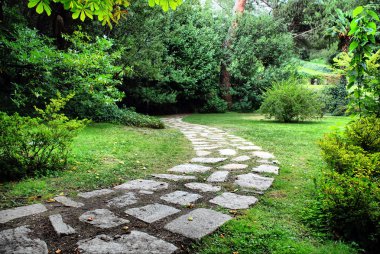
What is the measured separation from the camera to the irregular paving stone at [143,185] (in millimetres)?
3275

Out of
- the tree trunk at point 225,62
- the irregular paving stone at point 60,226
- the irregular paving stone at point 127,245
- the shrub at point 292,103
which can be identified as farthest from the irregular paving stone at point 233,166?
the tree trunk at point 225,62

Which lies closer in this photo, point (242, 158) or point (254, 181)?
point (254, 181)

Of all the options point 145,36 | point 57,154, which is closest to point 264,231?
point 57,154

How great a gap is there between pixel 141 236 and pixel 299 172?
283cm

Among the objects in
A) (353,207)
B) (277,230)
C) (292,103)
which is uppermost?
(292,103)

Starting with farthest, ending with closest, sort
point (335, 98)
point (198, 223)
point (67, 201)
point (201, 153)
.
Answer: point (335, 98), point (201, 153), point (67, 201), point (198, 223)

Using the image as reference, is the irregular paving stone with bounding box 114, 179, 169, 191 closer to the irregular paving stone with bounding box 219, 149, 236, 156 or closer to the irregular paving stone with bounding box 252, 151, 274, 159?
the irregular paving stone with bounding box 219, 149, 236, 156

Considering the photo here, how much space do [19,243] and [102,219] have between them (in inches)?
24.5

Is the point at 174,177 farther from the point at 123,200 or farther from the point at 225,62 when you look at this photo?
the point at 225,62

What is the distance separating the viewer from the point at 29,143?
3812 millimetres

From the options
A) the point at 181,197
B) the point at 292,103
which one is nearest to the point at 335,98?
the point at 292,103

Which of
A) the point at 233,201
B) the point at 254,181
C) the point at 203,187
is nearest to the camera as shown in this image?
the point at 233,201

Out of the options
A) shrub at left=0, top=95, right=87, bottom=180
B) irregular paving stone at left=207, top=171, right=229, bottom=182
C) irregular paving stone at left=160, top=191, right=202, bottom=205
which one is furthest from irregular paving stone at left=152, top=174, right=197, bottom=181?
shrub at left=0, top=95, right=87, bottom=180

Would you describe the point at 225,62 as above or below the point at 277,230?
above
